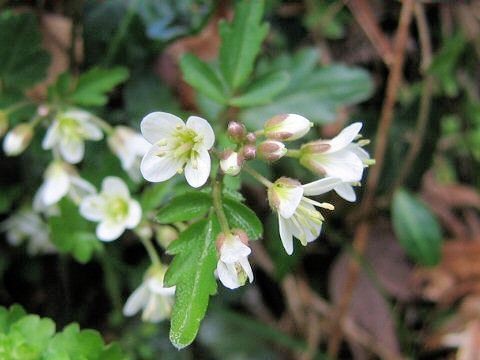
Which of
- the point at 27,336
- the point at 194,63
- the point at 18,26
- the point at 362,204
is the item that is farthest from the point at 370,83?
the point at 27,336

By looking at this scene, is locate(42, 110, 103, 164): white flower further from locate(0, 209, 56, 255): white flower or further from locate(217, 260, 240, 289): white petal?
locate(217, 260, 240, 289): white petal

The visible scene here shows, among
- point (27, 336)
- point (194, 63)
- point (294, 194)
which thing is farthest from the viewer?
point (194, 63)

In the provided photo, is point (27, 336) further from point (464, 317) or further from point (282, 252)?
point (464, 317)

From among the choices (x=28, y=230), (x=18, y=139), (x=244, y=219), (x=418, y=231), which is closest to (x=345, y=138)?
(x=244, y=219)

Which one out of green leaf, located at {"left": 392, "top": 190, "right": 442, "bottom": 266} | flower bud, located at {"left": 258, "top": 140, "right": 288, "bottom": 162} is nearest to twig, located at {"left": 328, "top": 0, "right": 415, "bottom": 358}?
green leaf, located at {"left": 392, "top": 190, "right": 442, "bottom": 266}

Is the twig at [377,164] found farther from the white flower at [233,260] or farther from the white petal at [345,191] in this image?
the white flower at [233,260]

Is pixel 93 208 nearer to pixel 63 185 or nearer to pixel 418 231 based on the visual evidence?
pixel 63 185
